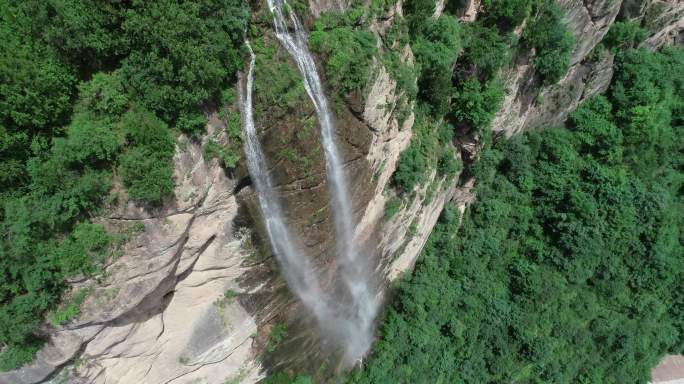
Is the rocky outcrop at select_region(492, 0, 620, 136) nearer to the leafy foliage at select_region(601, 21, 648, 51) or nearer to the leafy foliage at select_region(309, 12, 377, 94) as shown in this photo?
the leafy foliage at select_region(601, 21, 648, 51)

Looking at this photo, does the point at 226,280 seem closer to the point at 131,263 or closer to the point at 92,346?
the point at 131,263

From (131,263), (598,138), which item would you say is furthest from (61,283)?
(598,138)

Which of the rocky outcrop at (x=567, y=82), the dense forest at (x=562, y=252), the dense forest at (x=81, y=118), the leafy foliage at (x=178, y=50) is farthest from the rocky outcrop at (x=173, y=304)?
the rocky outcrop at (x=567, y=82)

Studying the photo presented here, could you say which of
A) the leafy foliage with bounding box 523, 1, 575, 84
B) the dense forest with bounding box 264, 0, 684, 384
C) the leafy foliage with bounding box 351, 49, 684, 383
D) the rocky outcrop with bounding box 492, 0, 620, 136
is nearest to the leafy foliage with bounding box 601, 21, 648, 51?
the dense forest with bounding box 264, 0, 684, 384

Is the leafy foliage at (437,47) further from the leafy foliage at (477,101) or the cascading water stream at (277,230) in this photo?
the cascading water stream at (277,230)

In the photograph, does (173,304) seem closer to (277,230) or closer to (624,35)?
(277,230)

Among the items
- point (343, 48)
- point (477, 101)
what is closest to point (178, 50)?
point (343, 48)
